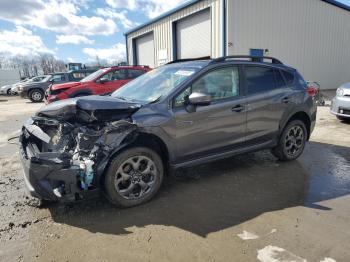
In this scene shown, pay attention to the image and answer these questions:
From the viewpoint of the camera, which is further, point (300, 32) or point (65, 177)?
point (300, 32)

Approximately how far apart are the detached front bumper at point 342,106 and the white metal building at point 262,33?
7.26 meters

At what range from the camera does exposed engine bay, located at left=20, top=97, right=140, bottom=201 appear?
3199 millimetres

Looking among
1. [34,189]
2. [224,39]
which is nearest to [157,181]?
[34,189]

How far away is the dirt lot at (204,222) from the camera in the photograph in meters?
2.81

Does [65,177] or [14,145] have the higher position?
[65,177]

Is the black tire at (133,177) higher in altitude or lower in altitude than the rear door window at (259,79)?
lower

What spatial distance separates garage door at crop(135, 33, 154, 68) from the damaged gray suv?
17.5 m

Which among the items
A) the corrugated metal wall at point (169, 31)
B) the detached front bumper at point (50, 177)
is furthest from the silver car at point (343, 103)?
the corrugated metal wall at point (169, 31)

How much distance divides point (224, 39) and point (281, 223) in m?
12.7

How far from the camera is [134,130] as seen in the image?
353 cm

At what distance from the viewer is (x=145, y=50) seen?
890 inches

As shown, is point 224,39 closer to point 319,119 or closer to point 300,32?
point 300,32

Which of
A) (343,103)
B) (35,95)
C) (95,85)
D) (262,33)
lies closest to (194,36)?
(262,33)

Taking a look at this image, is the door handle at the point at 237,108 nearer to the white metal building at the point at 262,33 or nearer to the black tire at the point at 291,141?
the black tire at the point at 291,141
